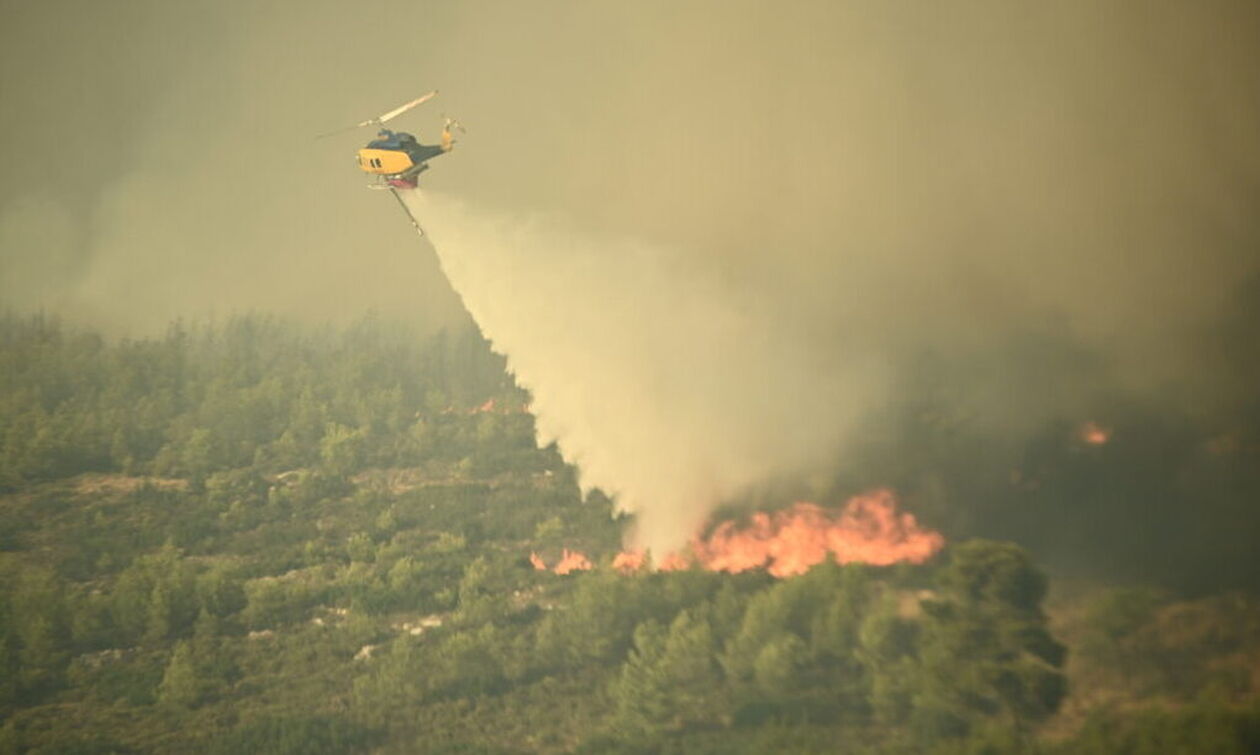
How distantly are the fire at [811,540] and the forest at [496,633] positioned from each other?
240cm

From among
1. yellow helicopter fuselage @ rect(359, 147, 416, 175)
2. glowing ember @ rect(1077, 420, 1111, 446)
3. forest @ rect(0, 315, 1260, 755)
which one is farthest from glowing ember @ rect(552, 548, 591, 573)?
glowing ember @ rect(1077, 420, 1111, 446)

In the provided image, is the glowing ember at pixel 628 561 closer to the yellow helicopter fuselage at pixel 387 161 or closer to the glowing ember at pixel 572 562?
the glowing ember at pixel 572 562

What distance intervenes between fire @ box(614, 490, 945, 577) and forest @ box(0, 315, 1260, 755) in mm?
2396

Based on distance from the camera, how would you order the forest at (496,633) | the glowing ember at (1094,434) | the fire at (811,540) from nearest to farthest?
the forest at (496,633)
the fire at (811,540)
the glowing ember at (1094,434)

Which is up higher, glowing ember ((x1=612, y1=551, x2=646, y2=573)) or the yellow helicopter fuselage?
the yellow helicopter fuselage

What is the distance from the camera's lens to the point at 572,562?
4006 inches

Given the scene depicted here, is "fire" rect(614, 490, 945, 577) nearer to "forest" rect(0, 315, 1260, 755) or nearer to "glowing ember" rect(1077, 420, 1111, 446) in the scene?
"forest" rect(0, 315, 1260, 755)

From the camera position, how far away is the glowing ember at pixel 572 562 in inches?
3944

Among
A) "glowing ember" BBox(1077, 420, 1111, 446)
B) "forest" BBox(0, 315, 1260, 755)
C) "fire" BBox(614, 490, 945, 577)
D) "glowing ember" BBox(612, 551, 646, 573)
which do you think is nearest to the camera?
"forest" BBox(0, 315, 1260, 755)

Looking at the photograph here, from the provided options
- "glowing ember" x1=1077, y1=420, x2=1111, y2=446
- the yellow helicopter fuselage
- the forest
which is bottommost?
the forest

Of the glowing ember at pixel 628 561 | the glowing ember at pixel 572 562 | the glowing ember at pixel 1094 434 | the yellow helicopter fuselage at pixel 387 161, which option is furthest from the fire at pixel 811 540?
the yellow helicopter fuselage at pixel 387 161

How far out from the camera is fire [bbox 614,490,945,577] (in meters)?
86.9

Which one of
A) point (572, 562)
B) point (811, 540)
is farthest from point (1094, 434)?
point (572, 562)

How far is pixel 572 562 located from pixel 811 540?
19721 millimetres
